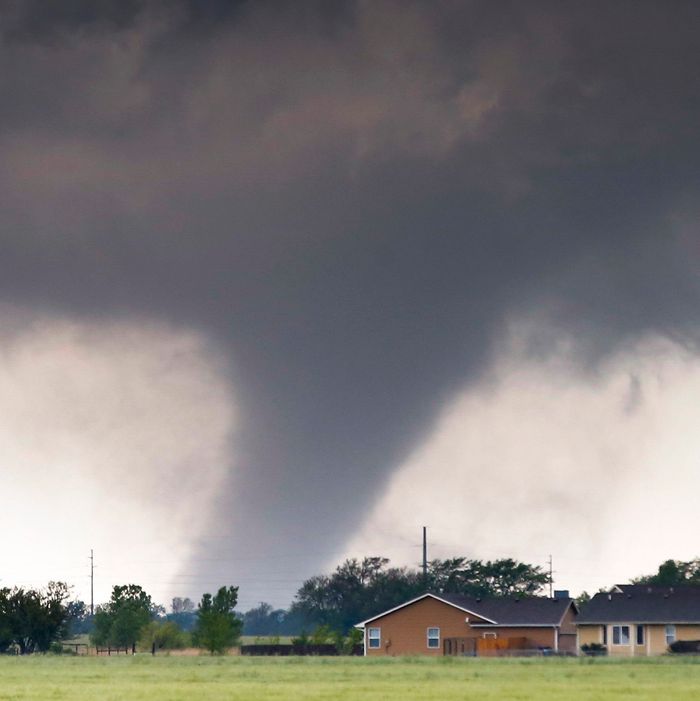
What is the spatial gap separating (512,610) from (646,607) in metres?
10.5

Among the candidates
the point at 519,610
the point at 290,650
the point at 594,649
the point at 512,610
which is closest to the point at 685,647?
the point at 594,649

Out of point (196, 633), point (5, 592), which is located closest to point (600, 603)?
point (196, 633)

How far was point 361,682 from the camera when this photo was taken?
51688 mm

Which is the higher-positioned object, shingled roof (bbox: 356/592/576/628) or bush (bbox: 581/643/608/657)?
shingled roof (bbox: 356/592/576/628)

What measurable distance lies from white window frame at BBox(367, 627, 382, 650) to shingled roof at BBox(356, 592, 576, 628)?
0.90 meters

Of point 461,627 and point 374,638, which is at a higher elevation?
point 461,627

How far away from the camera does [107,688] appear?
1914 inches

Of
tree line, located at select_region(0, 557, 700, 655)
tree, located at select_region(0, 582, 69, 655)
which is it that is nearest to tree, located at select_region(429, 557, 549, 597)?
tree line, located at select_region(0, 557, 700, 655)

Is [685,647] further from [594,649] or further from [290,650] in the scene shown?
[290,650]

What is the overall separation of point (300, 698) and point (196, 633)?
70730 millimetres

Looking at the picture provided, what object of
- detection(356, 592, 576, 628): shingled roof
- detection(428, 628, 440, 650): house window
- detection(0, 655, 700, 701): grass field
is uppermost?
detection(356, 592, 576, 628): shingled roof

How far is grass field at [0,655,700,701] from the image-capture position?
4338 centimetres

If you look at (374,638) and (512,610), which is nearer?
(374,638)

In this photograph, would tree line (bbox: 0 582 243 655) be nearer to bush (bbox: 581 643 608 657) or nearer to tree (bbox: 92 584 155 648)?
tree (bbox: 92 584 155 648)
